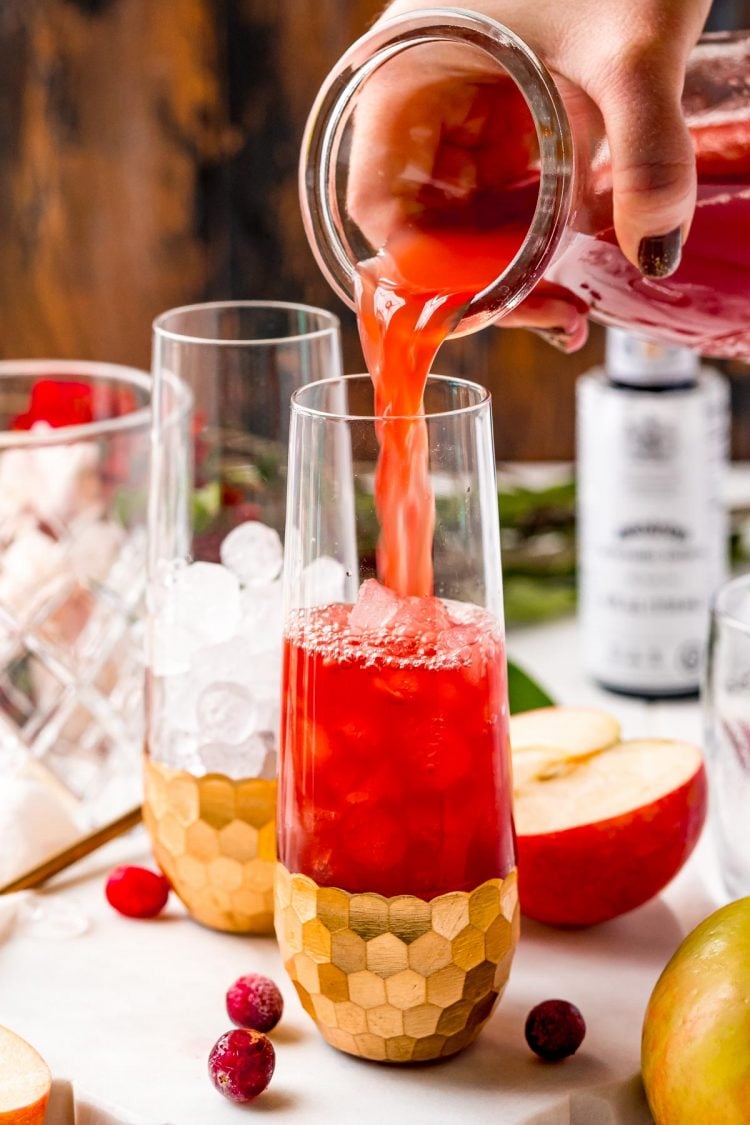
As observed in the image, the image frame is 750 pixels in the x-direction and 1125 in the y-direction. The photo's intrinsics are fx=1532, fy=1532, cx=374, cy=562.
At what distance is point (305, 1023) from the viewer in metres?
0.76

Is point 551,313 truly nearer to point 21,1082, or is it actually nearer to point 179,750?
point 179,750

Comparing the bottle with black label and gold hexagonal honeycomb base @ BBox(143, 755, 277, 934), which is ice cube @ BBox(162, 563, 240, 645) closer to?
gold hexagonal honeycomb base @ BBox(143, 755, 277, 934)

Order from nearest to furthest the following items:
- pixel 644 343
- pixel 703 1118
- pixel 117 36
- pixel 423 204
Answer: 1. pixel 703 1118
2. pixel 423 204
3. pixel 644 343
4. pixel 117 36

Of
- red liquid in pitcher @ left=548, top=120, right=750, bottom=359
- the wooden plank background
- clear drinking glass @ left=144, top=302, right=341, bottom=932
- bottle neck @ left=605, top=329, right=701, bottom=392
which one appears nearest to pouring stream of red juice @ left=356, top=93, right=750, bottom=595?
red liquid in pitcher @ left=548, top=120, right=750, bottom=359

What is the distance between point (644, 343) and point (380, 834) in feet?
1.99

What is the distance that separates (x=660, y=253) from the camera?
658 mm

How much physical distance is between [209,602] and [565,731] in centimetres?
25

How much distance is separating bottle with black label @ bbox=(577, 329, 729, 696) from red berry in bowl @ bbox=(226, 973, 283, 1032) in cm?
55

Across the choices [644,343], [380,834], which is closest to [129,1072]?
[380,834]

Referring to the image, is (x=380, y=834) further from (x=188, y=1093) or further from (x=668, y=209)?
(x=668, y=209)

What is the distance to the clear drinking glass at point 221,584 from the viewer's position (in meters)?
0.80

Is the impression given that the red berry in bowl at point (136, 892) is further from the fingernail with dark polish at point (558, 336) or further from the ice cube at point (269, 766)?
the fingernail with dark polish at point (558, 336)

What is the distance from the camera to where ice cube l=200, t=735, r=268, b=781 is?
81 cm

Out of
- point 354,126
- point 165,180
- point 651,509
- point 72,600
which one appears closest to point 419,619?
point 354,126
